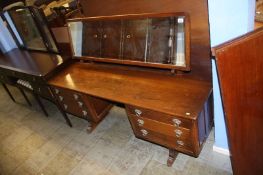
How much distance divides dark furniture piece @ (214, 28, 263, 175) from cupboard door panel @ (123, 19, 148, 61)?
2.73 feet

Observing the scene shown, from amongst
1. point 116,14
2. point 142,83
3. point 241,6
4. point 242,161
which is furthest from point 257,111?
point 116,14

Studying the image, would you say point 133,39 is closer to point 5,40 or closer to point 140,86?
point 140,86

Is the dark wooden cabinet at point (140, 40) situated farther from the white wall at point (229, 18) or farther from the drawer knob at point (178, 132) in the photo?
the drawer knob at point (178, 132)

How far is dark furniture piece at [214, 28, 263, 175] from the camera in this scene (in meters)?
1.04

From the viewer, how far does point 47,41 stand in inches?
107

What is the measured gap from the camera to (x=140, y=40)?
1.80m

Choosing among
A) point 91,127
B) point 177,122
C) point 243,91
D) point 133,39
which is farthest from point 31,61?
point 243,91

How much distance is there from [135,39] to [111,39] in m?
0.27

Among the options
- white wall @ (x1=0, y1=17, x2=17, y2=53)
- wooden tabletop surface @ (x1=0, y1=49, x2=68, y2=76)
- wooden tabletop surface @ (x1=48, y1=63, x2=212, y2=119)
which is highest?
white wall @ (x1=0, y1=17, x2=17, y2=53)

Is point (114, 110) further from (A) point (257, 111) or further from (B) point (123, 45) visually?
(A) point (257, 111)

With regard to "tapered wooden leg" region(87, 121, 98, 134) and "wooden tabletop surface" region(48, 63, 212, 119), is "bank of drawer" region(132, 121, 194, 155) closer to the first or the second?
"wooden tabletop surface" region(48, 63, 212, 119)

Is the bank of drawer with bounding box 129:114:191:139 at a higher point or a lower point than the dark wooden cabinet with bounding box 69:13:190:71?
lower

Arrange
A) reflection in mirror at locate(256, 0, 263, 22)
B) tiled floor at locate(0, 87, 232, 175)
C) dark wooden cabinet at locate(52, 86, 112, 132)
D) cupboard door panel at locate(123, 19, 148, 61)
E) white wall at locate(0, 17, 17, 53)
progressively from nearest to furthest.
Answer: reflection in mirror at locate(256, 0, 263, 22), cupboard door panel at locate(123, 19, 148, 61), tiled floor at locate(0, 87, 232, 175), dark wooden cabinet at locate(52, 86, 112, 132), white wall at locate(0, 17, 17, 53)

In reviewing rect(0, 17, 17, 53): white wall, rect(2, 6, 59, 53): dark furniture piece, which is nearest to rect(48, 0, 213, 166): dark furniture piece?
rect(2, 6, 59, 53): dark furniture piece
